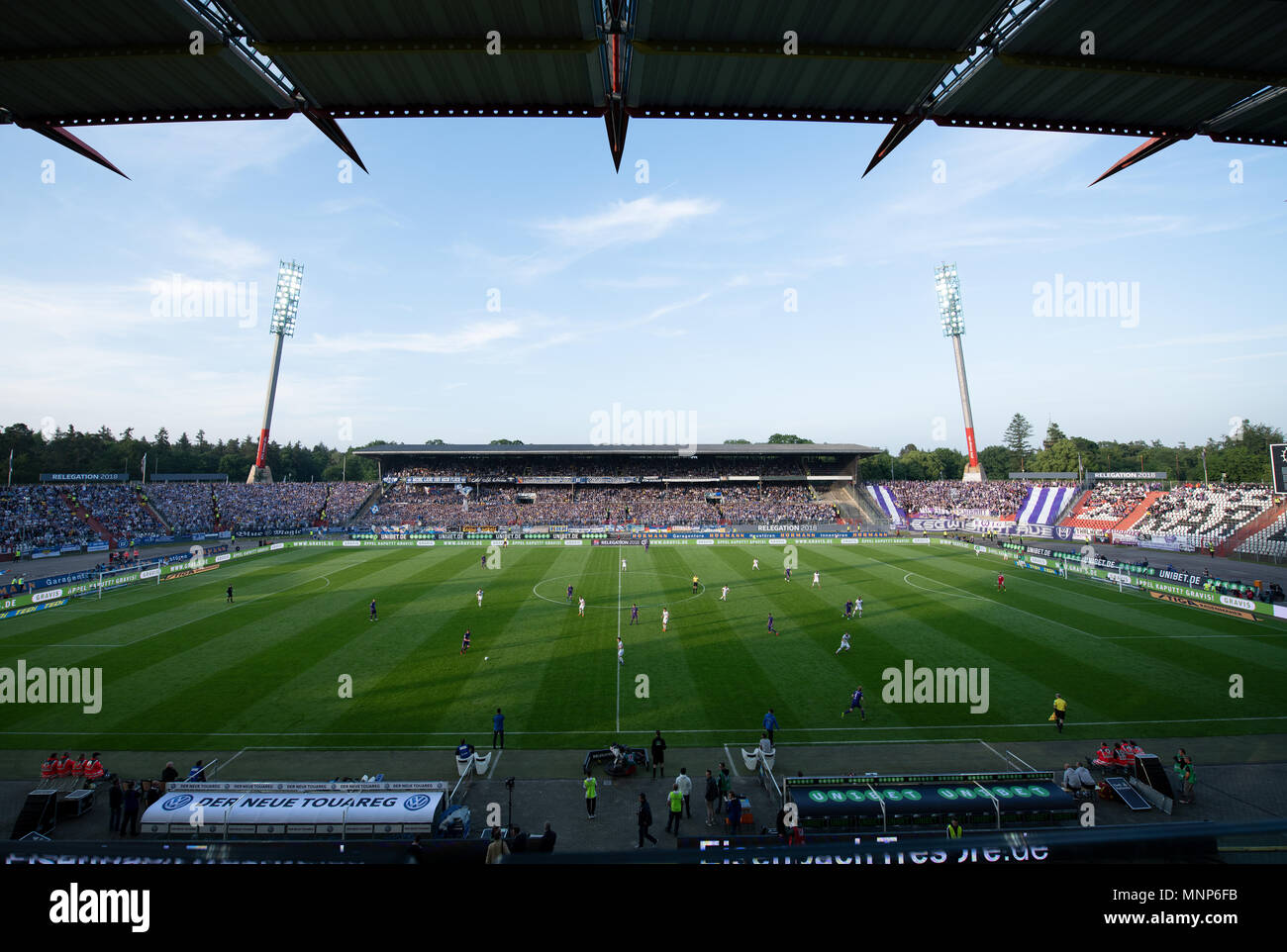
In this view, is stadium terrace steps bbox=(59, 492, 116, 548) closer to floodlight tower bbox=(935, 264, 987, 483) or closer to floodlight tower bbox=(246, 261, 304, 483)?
floodlight tower bbox=(246, 261, 304, 483)

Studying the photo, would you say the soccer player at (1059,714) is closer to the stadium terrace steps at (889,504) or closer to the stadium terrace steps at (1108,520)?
the stadium terrace steps at (1108,520)

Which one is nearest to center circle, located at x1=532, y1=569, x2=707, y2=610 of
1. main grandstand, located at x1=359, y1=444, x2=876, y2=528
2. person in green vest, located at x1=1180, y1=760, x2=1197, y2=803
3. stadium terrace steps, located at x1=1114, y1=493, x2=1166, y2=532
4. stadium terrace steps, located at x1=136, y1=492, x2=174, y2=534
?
person in green vest, located at x1=1180, y1=760, x2=1197, y2=803

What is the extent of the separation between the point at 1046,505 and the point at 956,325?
33.5 m

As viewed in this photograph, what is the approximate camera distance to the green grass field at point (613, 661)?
67.2 feet

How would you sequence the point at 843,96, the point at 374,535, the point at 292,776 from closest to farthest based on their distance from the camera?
the point at 843,96
the point at 292,776
the point at 374,535

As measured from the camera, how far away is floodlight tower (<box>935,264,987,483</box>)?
93250 mm

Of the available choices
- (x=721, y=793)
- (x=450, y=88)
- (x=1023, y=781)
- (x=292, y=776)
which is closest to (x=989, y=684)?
(x=1023, y=781)

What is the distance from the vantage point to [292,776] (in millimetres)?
17391

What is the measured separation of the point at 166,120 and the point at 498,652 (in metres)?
21.8

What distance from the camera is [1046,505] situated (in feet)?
238

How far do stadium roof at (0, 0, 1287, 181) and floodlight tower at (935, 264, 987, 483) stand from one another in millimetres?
89279

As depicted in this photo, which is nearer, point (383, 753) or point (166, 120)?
point (166, 120)

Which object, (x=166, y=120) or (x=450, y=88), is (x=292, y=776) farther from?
(x=450, y=88)
